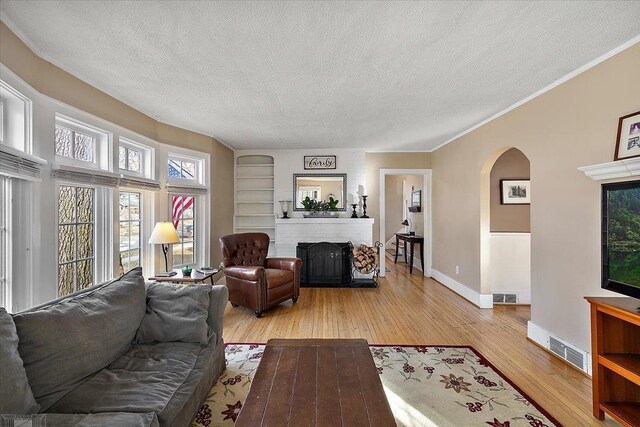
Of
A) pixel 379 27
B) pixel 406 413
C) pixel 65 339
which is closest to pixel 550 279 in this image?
pixel 406 413

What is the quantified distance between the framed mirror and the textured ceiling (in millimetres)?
2157

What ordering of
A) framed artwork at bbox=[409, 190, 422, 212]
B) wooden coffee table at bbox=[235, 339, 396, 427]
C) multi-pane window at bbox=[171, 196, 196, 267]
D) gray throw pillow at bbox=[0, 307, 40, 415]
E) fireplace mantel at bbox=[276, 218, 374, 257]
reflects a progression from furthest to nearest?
framed artwork at bbox=[409, 190, 422, 212] < fireplace mantel at bbox=[276, 218, 374, 257] < multi-pane window at bbox=[171, 196, 196, 267] < wooden coffee table at bbox=[235, 339, 396, 427] < gray throw pillow at bbox=[0, 307, 40, 415]

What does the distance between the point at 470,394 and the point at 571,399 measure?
0.70m

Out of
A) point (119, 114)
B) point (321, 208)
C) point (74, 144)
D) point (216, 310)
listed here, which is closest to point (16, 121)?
point (74, 144)

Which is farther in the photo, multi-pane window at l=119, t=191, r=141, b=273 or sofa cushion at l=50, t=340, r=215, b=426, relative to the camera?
multi-pane window at l=119, t=191, r=141, b=273

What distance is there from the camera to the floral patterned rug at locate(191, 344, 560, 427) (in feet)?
5.90

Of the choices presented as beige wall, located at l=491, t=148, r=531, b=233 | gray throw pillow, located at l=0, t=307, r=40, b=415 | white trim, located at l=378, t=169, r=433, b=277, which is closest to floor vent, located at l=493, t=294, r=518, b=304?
beige wall, located at l=491, t=148, r=531, b=233

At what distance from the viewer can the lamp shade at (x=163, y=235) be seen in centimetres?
307

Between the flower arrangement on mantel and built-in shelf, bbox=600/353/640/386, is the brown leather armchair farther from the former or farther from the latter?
built-in shelf, bbox=600/353/640/386

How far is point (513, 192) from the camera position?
4.09 meters

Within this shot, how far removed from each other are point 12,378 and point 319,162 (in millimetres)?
4785

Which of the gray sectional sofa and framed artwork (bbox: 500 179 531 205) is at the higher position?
framed artwork (bbox: 500 179 531 205)

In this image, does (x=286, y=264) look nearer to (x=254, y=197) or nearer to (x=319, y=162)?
(x=254, y=197)

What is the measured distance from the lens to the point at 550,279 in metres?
2.67
